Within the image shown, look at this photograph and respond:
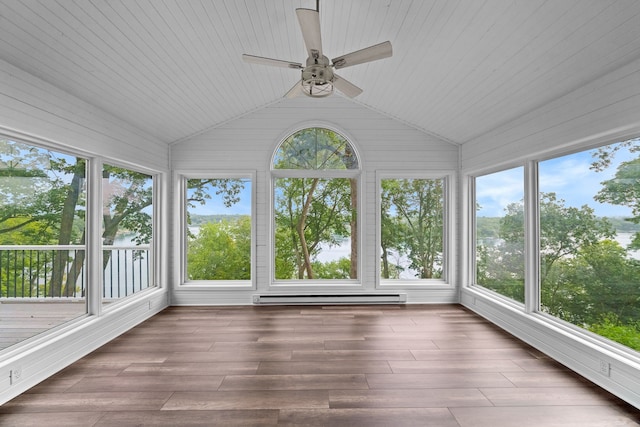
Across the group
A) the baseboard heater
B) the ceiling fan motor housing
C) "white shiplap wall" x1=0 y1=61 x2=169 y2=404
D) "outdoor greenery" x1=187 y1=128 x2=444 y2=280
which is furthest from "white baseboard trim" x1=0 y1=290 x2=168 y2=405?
the ceiling fan motor housing

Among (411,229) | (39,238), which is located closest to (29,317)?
(39,238)

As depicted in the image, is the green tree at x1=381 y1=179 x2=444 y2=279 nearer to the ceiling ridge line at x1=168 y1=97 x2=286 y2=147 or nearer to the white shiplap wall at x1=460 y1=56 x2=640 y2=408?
the white shiplap wall at x1=460 y1=56 x2=640 y2=408

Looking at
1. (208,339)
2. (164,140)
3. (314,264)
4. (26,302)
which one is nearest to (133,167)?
(164,140)

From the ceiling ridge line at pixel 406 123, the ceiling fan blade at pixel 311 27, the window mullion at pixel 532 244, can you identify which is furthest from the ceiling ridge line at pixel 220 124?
the window mullion at pixel 532 244

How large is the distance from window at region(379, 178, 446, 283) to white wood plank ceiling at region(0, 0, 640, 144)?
137cm

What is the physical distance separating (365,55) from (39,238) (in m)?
3.21

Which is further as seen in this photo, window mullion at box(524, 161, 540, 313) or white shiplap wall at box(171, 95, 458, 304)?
white shiplap wall at box(171, 95, 458, 304)

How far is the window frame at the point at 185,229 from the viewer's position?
5.37 meters

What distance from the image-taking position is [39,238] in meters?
3.13

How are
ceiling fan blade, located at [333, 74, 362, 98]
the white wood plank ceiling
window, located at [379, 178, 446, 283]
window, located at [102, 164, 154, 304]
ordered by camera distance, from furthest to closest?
window, located at [379, 178, 446, 283]
window, located at [102, 164, 154, 304]
ceiling fan blade, located at [333, 74, 362, 98]
the white wood plank ceiling

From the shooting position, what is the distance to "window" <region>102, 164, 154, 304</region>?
13.4 ft

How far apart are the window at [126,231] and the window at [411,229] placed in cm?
345

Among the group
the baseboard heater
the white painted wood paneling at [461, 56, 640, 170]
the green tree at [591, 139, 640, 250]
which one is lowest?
the baseboard heater

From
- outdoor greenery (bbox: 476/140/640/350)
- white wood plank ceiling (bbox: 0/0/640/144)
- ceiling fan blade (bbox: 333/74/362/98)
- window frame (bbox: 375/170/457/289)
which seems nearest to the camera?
white wood plank ceiling (bbox: 0/0/640/144)
